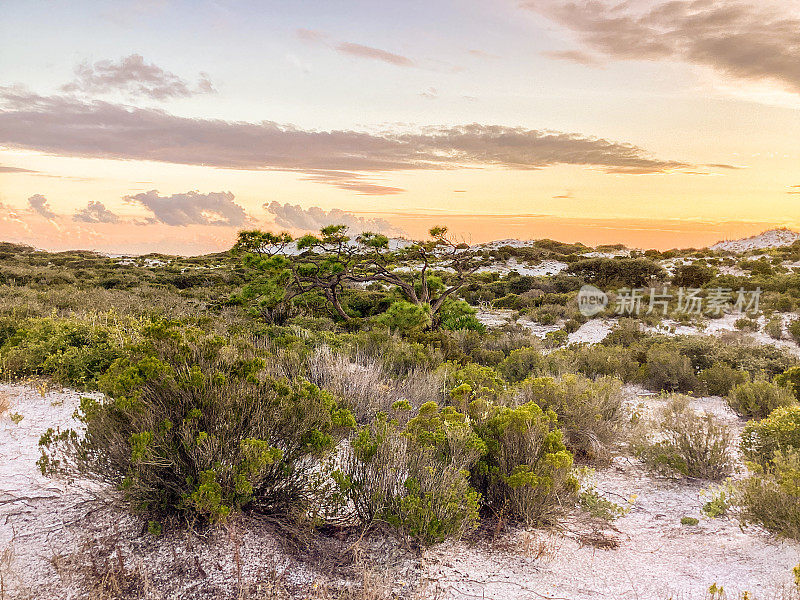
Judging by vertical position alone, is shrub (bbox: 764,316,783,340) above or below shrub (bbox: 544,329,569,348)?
above

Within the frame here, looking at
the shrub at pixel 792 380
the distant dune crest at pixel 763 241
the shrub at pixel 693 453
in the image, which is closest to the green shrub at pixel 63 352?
the shrub at pixel 693 453

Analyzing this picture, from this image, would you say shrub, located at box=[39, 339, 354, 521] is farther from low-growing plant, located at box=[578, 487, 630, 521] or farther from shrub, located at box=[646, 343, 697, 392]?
shrub, located at box=[646, 343, 697, 392]

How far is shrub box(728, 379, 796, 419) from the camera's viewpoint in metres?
7.05

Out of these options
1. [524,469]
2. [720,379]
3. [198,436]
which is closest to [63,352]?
[198,436]

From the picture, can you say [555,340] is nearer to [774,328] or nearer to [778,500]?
[774,328]

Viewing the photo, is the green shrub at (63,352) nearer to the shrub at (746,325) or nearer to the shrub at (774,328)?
the shrub at (774,328)

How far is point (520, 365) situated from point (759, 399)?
337cm

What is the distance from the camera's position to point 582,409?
6.10 metres

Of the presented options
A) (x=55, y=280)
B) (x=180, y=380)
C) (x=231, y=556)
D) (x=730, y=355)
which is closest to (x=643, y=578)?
(x=231, y=556)

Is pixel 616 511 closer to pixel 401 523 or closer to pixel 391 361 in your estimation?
pixel 401 523

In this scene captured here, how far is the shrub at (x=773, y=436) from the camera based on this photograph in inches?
186

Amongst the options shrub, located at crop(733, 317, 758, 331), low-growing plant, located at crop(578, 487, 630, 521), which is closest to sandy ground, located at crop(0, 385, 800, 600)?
low-growing plant, located at crop(578, 487, 630, 521)

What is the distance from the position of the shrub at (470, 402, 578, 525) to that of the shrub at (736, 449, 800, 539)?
127 cm

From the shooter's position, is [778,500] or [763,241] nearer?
[778,500]
